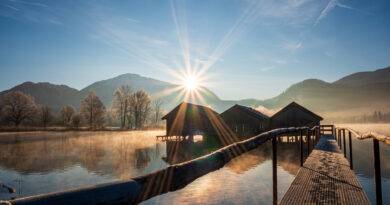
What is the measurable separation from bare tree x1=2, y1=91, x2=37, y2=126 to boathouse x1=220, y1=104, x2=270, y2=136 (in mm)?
58340

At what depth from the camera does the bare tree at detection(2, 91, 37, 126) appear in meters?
81.4

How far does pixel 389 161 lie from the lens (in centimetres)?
2862

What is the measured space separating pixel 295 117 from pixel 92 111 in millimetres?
62363

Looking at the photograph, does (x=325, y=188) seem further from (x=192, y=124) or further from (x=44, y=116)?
(x=44, y=116)

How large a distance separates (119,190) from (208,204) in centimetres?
1156

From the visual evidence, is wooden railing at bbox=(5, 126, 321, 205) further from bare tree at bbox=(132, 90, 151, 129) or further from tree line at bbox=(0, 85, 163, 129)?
bare tree at bbox=(132, 90, 151, 129)

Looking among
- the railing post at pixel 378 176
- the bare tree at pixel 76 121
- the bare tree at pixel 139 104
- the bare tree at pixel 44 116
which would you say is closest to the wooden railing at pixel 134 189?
the railing post at pixel 378 176

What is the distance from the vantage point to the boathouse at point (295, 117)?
47125 mm

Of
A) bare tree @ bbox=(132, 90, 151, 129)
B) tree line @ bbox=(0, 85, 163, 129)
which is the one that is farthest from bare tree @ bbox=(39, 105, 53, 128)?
bare tree @ bbox=(132, 90, 151, 129)

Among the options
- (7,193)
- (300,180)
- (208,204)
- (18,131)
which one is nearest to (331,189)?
(300,180)

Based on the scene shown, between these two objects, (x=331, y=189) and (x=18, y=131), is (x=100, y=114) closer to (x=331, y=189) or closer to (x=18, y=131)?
(x=18, y=131)

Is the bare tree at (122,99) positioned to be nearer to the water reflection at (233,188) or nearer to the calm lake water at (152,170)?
the calm lake water at (152,170)

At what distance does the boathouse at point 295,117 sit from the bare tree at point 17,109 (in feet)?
219

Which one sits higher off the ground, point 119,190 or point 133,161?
point 119,190
